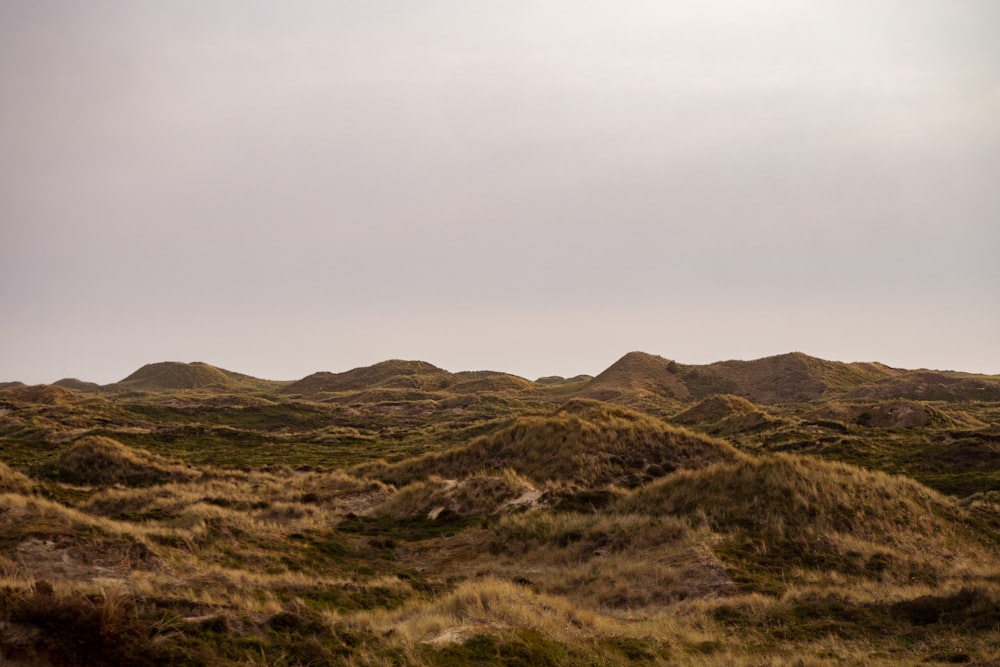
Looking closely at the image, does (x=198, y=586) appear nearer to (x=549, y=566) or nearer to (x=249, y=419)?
(x=549, y=566)

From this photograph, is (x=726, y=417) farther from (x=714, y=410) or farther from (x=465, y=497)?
(x=465, y=497)

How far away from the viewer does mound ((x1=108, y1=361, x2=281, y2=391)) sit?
167488mm

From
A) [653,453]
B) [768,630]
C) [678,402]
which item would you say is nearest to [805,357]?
[678,402]

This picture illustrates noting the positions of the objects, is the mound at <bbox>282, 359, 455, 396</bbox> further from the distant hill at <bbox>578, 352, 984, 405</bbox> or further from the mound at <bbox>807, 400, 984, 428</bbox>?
the mound at <bbox>807, 400, 984, 428</bbox>

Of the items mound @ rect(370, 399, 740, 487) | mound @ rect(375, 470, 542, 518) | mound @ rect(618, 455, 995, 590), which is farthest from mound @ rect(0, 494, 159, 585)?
mound @ rect(370, 399, 740, 487)

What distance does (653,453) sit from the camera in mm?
36938

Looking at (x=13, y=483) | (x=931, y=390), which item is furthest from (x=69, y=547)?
(x=931, y=390)

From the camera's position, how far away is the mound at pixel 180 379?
167488mm

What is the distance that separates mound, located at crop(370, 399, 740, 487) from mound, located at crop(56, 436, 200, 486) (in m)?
12.9

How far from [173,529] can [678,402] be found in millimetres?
90136

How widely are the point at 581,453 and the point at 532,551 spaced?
41.2 feet

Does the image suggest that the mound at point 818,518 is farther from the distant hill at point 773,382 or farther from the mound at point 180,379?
the mound at point 180,379

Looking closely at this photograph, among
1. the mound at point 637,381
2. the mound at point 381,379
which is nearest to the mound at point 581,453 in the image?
the mound at point 637,381

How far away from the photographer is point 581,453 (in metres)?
35.1
